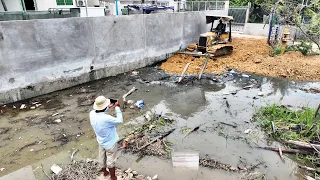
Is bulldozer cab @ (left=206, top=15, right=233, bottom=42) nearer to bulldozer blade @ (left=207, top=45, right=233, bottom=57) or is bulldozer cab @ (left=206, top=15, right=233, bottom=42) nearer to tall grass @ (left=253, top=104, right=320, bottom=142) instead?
bulldozer blade @ (left=207, top=45, right=233, bottom=57)

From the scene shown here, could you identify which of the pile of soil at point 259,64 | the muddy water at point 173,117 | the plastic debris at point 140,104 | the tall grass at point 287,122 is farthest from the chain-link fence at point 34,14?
the tall grass at point 287,122

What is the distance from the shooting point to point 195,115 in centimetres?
723

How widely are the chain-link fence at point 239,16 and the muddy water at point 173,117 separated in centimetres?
1285

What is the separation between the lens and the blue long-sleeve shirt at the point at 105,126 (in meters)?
3.92

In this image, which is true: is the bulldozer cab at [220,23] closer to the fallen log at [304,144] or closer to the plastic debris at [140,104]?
the plastic debris at [140,104]

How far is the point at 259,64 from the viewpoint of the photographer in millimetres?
11875

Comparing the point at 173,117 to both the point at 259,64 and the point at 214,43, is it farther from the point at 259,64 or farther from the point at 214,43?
the point at 214,43

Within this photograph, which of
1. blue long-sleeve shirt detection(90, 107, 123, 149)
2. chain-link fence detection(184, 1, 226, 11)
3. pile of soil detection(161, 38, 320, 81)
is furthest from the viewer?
chain-link fence detection(184, 1, 226, 11)

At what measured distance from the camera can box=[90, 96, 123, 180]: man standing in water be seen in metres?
3.93

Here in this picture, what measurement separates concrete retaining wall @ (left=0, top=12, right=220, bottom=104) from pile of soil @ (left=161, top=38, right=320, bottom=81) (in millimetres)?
1418

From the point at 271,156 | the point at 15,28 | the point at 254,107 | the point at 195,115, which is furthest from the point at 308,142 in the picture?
the point at 15,28

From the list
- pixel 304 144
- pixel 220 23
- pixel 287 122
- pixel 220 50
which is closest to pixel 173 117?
pixel 287 122

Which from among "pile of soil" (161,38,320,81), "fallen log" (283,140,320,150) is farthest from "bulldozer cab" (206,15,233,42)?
"fallen log" (283,140,320,150)

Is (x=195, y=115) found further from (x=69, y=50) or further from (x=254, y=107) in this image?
(x=69, y=50)
